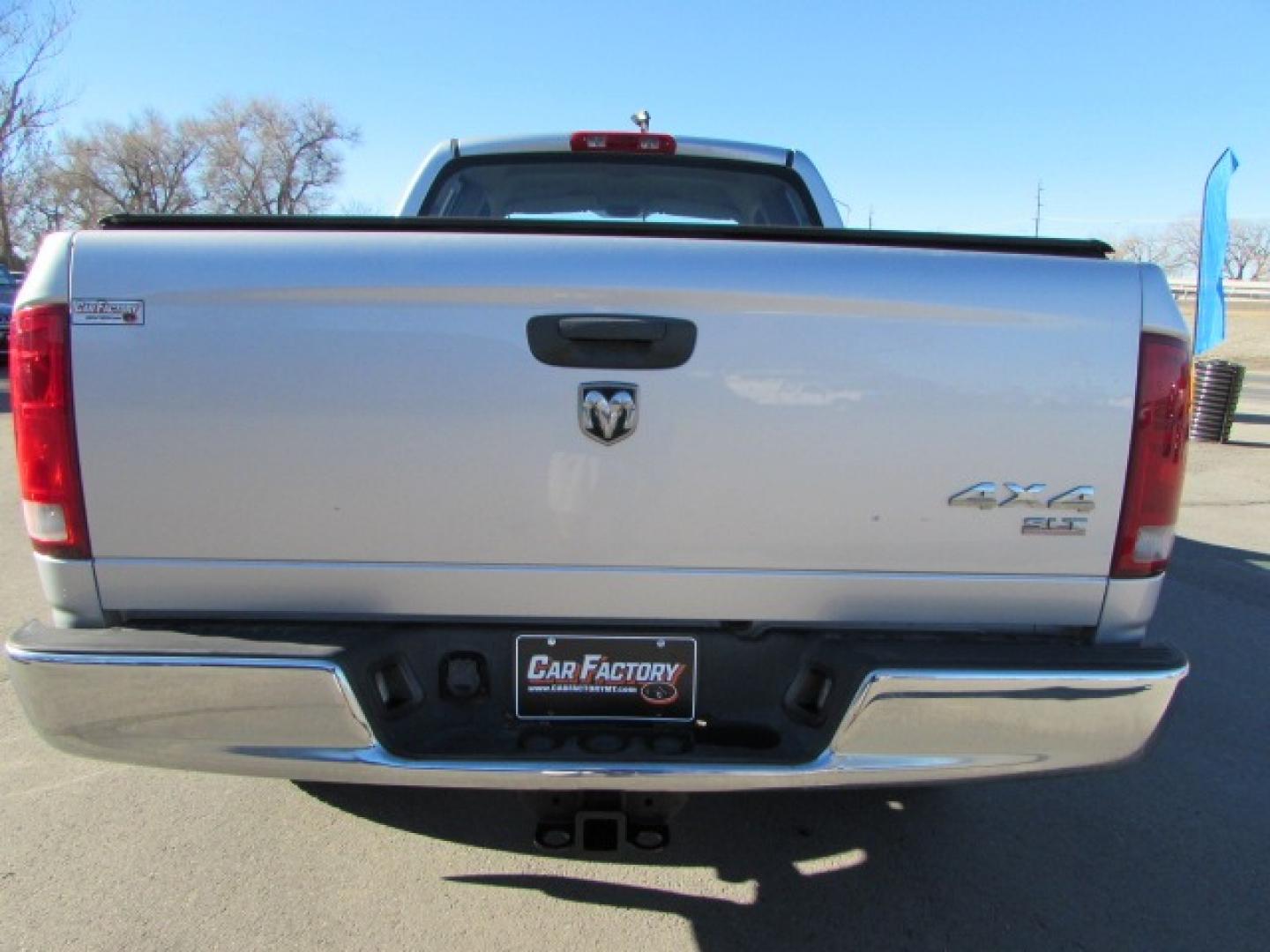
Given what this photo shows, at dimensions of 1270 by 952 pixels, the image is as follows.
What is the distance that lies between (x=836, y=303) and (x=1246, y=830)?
2.35m

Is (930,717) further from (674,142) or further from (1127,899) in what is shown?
(674,142)

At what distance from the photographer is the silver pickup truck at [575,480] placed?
1.77 m

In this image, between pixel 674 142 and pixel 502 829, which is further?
pixel 674 142

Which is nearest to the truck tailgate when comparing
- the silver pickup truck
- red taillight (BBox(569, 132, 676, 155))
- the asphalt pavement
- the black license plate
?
the silver pickup truck

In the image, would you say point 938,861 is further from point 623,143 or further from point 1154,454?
point 623,143

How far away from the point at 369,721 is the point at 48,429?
872mm

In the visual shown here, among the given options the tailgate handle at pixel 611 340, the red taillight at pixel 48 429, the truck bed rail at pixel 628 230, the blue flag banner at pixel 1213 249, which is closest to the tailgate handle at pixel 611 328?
the tailgate handle at pixel 611 340

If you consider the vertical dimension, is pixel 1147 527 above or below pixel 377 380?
below

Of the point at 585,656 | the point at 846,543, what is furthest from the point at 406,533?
the point at 846,543

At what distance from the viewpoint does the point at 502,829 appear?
2662 mm

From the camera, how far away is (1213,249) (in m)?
12.4

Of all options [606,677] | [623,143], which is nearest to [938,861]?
[606,677]

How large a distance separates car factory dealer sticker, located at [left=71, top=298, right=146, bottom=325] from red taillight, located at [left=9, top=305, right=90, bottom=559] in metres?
0.02

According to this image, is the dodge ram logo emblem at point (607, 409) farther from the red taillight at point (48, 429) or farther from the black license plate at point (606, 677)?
the red taillight at point (48, 429)
